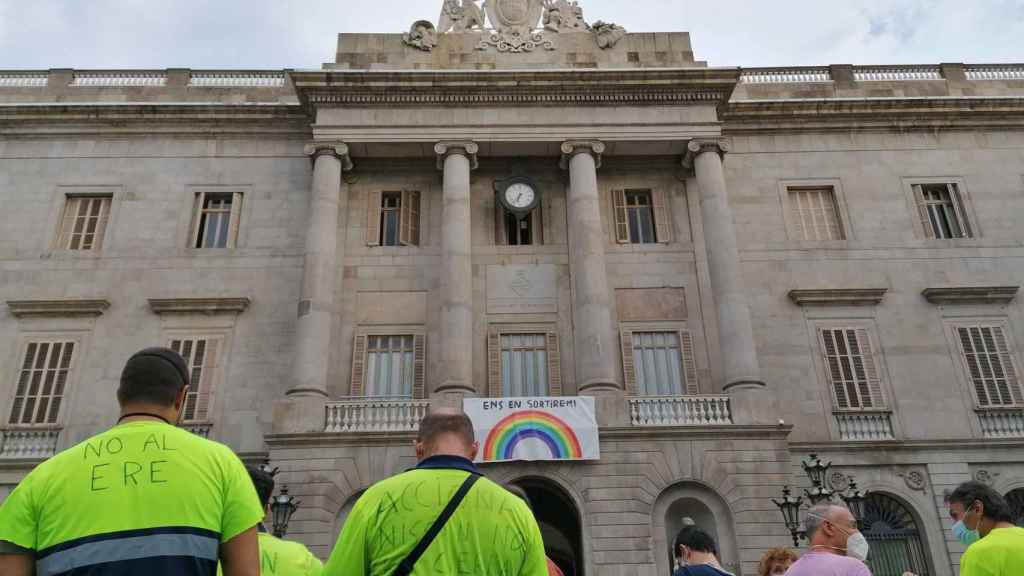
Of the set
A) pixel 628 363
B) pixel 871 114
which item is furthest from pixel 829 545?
pixel 871 114

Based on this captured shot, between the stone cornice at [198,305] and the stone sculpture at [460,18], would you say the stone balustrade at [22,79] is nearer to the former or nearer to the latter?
the stone cornice at [198,305]

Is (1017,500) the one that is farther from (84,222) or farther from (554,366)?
(84,222)

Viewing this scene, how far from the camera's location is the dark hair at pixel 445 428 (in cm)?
361

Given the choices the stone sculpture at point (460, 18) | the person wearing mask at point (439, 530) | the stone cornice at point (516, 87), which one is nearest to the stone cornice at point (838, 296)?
the stone cornice at point (516, 87)

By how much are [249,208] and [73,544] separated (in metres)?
20.8

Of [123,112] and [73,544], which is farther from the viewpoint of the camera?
[123,112]

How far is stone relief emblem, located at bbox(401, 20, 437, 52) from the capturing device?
22.8m

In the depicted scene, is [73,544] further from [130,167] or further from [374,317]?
[130,167]

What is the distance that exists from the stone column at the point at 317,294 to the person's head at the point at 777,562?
13.4m

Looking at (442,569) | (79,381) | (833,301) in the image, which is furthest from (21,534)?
(833,301)

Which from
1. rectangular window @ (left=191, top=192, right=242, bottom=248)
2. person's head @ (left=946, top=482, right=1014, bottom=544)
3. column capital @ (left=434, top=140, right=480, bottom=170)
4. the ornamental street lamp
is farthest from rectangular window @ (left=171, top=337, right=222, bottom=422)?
person's head @ (left=946, top=482, right=1014, bottom=544)

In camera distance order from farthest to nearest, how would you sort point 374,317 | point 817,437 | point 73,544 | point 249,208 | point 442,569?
point 249,208 → point 374,317 → point 817,437 → point 442,569 → point 73,544

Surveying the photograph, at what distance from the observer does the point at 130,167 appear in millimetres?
22688

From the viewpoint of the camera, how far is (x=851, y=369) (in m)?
20.3
